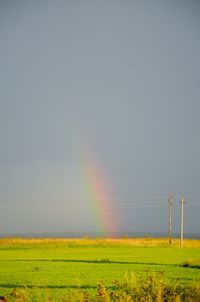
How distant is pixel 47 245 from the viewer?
74.2 metres

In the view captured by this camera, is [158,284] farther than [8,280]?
No

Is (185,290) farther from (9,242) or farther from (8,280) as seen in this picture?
(9,242)

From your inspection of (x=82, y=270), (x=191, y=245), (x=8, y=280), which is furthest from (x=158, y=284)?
(x=191, y=245)

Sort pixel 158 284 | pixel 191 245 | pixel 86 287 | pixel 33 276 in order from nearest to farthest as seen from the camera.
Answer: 1. pixel 158 284
2. pixel 86 287
3. pixel 33 276
4. pixel 191 245

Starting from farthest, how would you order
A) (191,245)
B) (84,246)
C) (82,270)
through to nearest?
(191,245)
(84,246)
(82,270)

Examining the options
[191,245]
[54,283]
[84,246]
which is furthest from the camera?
A: [191,245]

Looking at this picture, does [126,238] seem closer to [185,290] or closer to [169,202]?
[169,202]

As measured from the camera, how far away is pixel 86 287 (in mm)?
22609

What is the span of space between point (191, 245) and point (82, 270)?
49.1m

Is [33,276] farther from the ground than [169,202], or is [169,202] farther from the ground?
[169,202]

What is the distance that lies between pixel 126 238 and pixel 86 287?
6449 centimetres

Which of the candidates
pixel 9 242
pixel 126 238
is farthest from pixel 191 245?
pixel 9 242

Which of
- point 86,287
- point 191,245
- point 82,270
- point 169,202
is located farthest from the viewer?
point 169,202

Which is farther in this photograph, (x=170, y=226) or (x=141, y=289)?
(x=170, y=226)
